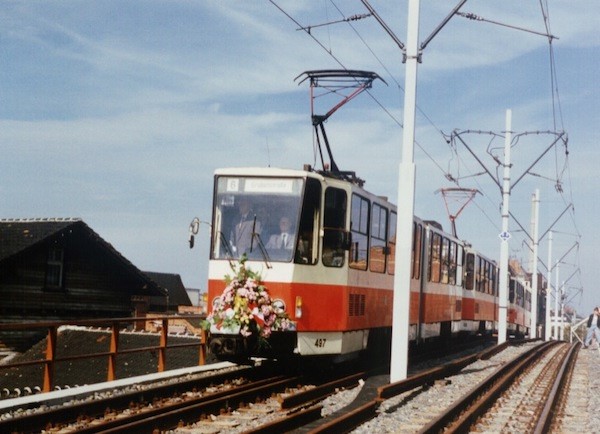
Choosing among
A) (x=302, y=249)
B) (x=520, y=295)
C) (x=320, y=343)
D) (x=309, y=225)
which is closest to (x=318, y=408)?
(x=320, y=343)

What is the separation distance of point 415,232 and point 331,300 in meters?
5.26

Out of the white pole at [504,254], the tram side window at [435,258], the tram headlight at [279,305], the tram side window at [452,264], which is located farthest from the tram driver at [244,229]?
the white pole at [504,254]

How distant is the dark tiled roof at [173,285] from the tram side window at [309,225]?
6183 centimetres

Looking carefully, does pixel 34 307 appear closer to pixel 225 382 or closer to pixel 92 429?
pixel 225 382

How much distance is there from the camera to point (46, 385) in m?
10.8

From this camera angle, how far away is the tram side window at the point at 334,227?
13.1m

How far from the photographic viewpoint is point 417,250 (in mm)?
18344

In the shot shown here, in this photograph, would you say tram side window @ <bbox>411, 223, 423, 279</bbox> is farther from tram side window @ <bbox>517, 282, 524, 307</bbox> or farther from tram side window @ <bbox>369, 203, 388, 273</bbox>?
tram side window @ <bbox>517, 282, 524, 307</bbox>

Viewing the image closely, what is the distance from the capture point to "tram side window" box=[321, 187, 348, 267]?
43.1 ft

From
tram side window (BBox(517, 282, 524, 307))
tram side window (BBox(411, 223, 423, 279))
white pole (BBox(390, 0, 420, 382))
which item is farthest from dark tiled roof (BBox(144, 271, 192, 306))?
white pole (BBox(390, 0, 420, 382))

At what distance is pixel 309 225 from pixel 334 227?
0.53m

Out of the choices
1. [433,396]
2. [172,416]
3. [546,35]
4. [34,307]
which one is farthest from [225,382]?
[34,307]

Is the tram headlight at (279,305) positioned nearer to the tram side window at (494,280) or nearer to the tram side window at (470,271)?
the tram side window at (470,271)

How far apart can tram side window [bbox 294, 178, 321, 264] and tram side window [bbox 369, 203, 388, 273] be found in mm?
2116
